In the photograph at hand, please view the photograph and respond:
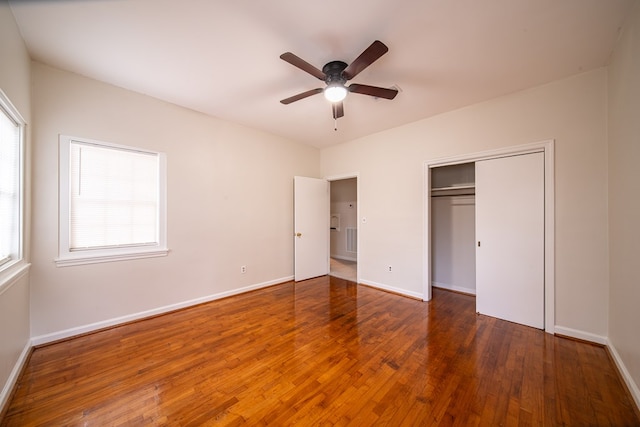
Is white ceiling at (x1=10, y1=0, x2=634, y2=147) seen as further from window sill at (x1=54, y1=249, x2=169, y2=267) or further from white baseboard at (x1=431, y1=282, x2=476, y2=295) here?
white baseboard at (x1=431, y1=282, x2=476, y2=295)

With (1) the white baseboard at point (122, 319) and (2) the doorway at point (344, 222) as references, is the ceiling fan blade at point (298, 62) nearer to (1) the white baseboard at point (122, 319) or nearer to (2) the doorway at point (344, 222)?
(1) the white baseboard at point (122, 319)

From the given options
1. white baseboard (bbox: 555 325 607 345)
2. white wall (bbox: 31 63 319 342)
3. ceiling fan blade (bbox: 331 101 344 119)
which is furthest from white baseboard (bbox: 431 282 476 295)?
ceiling fan blade (bbox: 331 101 344 119)

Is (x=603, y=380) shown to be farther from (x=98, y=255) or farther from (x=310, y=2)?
(x=98, y=255)

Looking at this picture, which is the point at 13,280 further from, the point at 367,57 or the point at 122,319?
the point at 367,57

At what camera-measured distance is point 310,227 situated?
4.62 meters

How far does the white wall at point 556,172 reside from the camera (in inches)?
A: 89.4

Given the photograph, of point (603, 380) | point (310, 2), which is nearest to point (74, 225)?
point (310, 2)

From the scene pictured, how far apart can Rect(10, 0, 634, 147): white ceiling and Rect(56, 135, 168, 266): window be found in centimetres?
80

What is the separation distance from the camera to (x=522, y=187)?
2693mm

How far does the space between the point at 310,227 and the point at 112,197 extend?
297 cm

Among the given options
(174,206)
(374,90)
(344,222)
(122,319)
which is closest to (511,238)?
(374,90)

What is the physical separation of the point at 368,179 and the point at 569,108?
8.15ft

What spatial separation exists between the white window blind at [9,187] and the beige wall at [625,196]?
4.52 metres

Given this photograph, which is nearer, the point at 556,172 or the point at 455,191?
the point at 556,172
